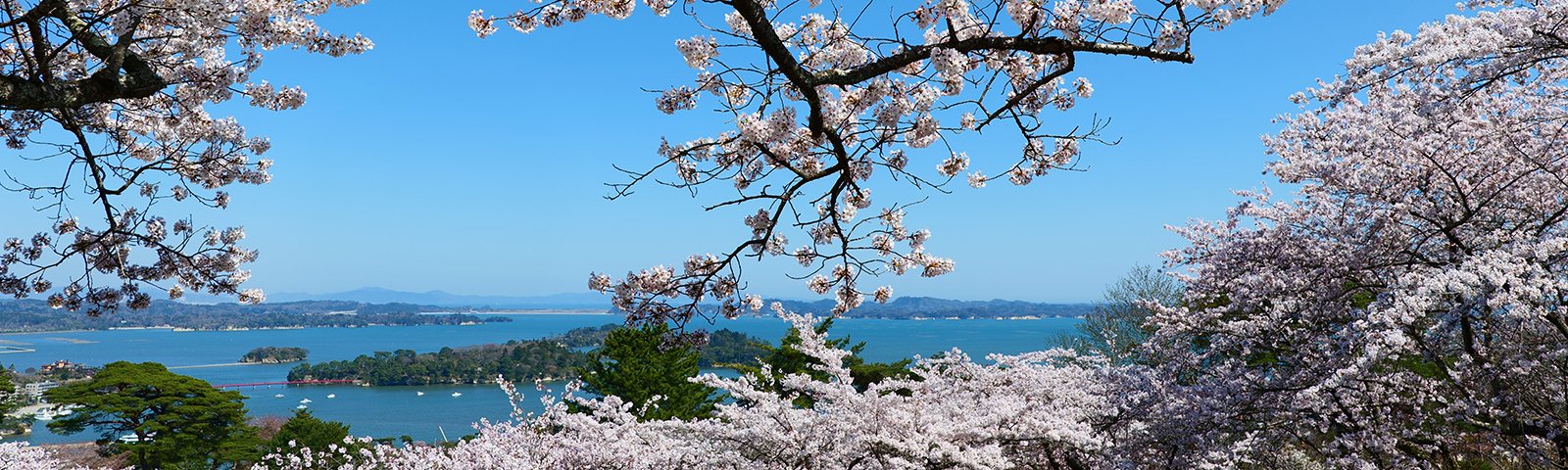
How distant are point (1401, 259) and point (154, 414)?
92.0 ft

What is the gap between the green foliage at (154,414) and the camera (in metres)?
22.1

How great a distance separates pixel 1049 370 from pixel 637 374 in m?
14.0

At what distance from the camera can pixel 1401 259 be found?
4.89 m

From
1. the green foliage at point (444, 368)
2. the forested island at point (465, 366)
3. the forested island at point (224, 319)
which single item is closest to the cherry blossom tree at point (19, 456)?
the forested island at point (465, 366)

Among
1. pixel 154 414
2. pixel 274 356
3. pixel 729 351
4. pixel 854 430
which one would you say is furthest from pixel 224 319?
pixel 854 430

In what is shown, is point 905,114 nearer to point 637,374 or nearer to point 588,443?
point 588,443

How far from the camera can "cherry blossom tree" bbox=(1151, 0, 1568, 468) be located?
3.88 m

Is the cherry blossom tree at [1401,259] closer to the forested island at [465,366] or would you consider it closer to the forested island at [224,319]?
the forested island at [465,366]

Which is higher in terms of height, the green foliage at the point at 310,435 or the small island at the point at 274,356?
the green foliage at the point at 310,435

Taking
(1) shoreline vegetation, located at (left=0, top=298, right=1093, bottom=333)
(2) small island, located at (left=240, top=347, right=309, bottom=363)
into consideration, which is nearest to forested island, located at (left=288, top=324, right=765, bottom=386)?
(2) small island, located at (left=240, top=347, right=309, bottom=363)

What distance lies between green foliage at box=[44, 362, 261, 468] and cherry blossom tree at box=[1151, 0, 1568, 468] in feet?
82.2

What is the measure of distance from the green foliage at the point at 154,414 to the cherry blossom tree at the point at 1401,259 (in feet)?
82.2

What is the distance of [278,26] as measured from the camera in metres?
3.53

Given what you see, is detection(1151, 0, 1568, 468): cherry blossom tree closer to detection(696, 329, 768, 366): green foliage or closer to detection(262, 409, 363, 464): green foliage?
detection(262, 409, 363, 464): green foliage
